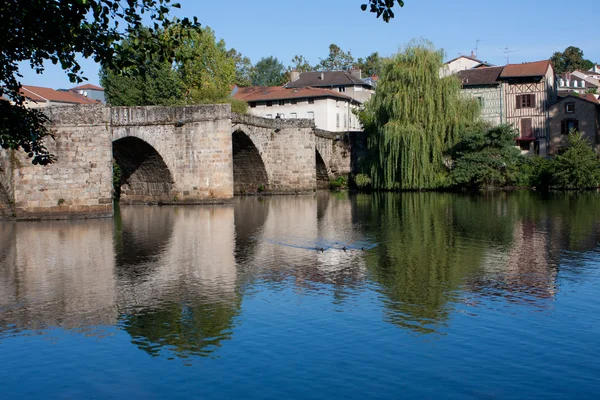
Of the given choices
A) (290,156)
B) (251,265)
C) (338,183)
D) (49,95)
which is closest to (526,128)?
(338,183)

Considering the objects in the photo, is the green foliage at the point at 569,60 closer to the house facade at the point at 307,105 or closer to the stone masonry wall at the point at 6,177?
the house facade at the point at 307,105

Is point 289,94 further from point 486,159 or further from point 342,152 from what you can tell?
point 486,159

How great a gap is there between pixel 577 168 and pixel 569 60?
300ft

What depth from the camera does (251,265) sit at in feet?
52.5

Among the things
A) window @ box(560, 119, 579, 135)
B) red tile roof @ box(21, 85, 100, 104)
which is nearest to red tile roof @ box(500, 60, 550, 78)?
window @ box(560, 119, 579, 135)

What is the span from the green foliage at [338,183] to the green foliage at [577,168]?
13390mm

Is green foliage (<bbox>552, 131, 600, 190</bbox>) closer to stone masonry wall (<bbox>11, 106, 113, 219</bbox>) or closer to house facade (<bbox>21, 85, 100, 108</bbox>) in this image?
stone masonry wall (<bbox>11, 106, 113, 219</bbox>)

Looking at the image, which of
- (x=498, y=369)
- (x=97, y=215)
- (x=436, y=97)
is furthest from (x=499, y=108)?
(x=498, y=369)

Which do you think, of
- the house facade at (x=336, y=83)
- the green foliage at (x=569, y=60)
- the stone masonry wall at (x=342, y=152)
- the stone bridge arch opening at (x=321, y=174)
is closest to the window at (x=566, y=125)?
the stone masonry wall at (x=342, y=152)

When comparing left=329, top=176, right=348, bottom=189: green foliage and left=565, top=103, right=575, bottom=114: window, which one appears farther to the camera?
A: left=565, top=103, right=575, bottom=114: window

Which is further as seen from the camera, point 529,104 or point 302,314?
point 529,104

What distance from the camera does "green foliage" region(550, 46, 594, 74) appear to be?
124438 mm

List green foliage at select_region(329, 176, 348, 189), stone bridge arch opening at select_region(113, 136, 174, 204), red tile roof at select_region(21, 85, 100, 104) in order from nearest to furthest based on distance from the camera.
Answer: stone bridge arch opening at select_region(113, 136, 174, 204), green foliage at select_region(329, 176, 348, 189), red tile roof at select_region(21, 85, 100, 104)

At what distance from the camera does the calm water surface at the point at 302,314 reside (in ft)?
28.3
